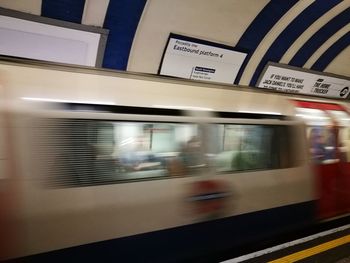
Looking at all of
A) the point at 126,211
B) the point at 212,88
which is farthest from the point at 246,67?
the point at 126,211

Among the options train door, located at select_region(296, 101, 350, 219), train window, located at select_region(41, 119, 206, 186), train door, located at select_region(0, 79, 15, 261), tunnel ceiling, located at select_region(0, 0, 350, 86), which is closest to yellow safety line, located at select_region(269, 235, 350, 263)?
train door, located at select_region(296, 101, 350, 219)

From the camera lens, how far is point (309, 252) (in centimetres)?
366

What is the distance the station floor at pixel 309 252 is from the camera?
3.47 metres

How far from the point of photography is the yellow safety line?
3.48 metres

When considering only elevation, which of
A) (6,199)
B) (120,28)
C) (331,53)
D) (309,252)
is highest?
(331,53)

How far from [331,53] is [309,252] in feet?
24.3

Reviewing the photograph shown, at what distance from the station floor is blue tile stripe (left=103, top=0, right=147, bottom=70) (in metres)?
4.28

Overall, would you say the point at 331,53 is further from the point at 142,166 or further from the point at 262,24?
the point at 142,166

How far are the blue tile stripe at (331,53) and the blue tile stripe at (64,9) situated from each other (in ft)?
21.2

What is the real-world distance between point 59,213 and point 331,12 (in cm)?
755

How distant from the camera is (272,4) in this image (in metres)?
7.27

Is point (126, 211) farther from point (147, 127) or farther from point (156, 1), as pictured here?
point (156, 1)

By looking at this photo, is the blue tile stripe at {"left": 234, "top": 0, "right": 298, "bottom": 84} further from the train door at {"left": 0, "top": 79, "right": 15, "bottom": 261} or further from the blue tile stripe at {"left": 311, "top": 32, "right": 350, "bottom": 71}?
the train door at {"left": 0, "top": 79, "right": 15, "bottom": 261}

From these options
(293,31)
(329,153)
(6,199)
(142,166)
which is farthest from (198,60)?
(6,199)
